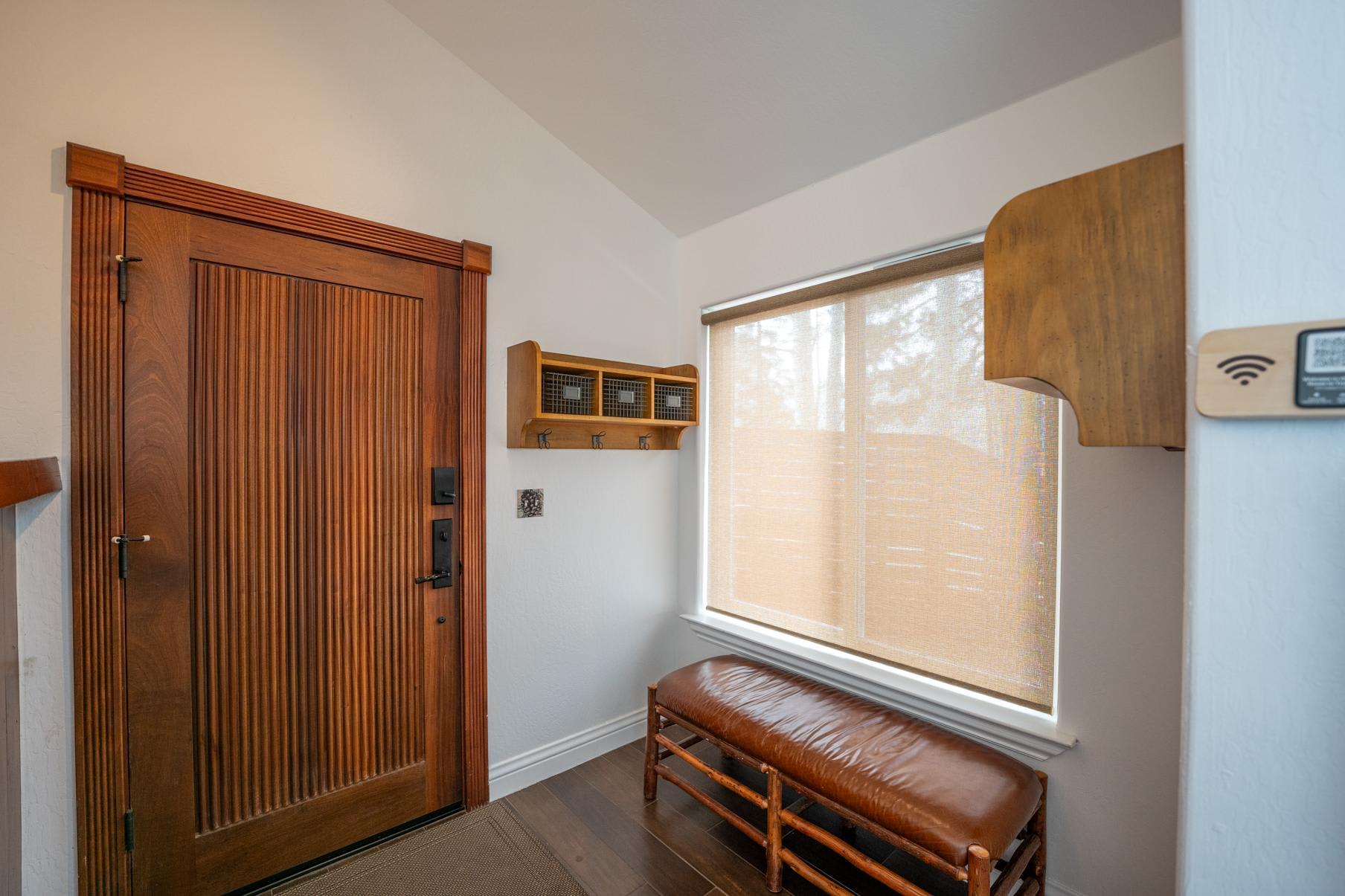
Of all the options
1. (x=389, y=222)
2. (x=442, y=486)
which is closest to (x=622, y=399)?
(x=442, y=486)

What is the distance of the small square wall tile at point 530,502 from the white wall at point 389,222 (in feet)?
0.12

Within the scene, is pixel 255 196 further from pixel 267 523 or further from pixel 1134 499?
pixel 1134 499

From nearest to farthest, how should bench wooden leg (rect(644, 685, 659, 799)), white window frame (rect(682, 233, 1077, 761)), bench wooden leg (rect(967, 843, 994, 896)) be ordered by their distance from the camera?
bench wooden leg (rect(967, 843, 994, 896)) < white window frame (rect(682, 233, 1077, 761)) < bench wooden leg (rect(644, 685, 659, 799))

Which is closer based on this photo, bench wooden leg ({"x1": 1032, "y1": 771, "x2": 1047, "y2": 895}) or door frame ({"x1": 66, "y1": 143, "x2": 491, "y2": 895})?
door frame ({"x1": 66, "y1": 143, "x2": 491, "y2": 895})

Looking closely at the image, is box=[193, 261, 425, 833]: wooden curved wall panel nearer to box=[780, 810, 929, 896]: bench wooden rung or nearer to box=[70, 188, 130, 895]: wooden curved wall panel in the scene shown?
box=[70, 188, 130, 895]: wooden curved wall panel

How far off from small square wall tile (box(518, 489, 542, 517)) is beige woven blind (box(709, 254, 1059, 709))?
3.01 feet

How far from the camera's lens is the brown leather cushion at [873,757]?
1479mm

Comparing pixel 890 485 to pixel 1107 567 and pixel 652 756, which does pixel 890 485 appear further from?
pixel 652 756

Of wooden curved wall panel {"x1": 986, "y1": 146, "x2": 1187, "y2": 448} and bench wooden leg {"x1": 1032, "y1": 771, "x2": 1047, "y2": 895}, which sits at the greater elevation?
wooden curved wall panel {"x1": 986, "y1": 146, "x2": 1187, "y2": 448}

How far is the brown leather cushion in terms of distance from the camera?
1.48m

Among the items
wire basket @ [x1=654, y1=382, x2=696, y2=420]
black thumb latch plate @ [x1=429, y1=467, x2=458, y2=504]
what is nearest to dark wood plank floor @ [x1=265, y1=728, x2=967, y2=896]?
black thumb latch plate @ [x1=429, y1=467, x2=458, y2=504]

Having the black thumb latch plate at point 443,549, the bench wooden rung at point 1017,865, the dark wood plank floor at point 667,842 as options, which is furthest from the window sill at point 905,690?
the black thumb latch plate at point 443,549

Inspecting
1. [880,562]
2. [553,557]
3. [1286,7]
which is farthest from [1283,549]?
[553,557]

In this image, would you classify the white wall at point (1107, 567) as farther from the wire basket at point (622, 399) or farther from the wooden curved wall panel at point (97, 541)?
the wooden curved wall panel at point (97, 541)
